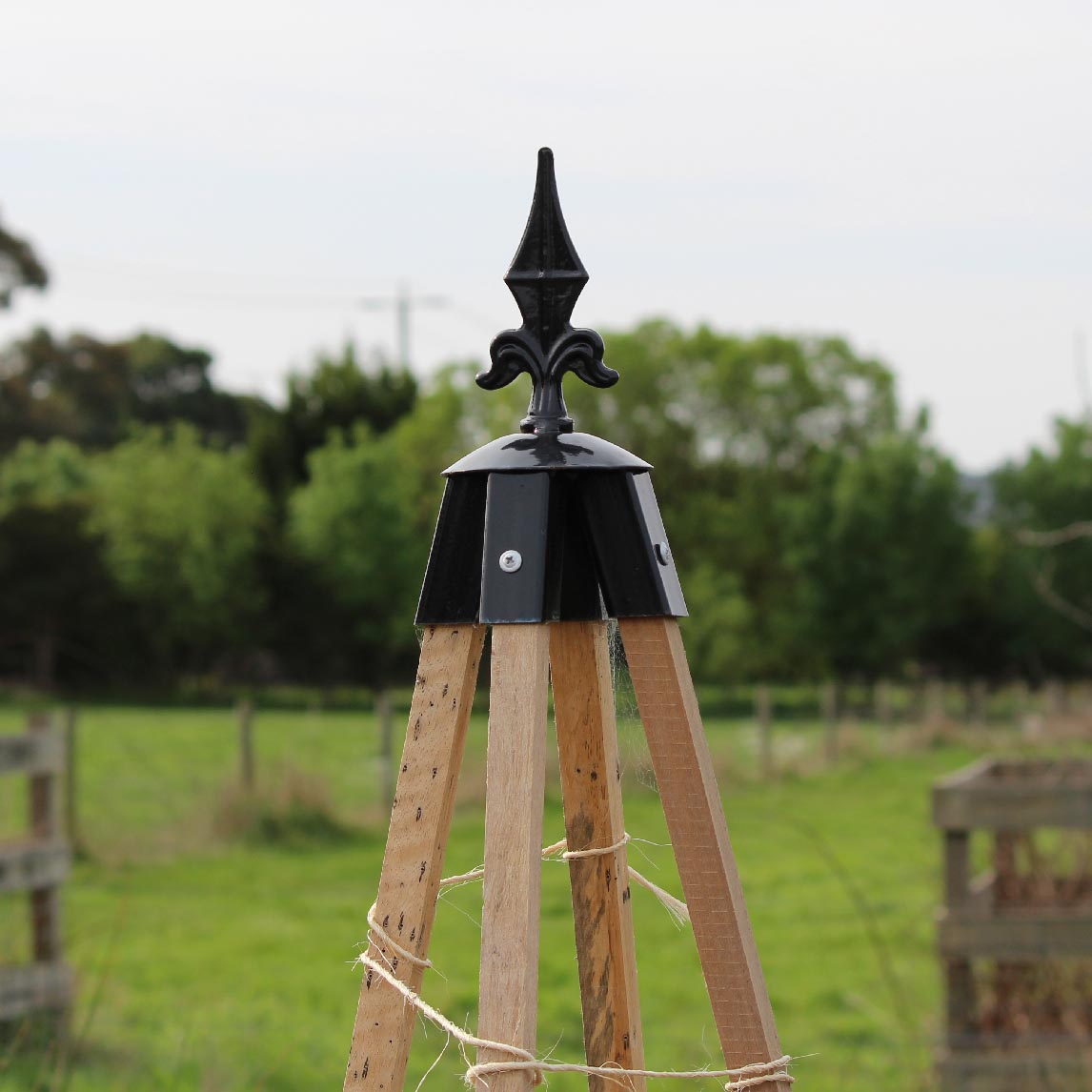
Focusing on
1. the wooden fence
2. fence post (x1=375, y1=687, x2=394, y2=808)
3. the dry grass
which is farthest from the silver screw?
fence post (x1=375, y1=687, x2=394, y2=808)

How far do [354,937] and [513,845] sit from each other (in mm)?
6815

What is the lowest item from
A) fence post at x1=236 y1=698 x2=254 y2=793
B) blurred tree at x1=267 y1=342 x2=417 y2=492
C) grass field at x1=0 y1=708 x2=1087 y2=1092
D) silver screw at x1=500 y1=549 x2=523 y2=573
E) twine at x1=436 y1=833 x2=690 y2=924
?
grass field at x1=0 y1=708 x2=1087 y2=1092

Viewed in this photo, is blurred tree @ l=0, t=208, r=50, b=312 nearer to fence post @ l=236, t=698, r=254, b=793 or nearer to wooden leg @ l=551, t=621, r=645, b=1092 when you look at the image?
fence post @ l=236, t=698, r=254, b=793

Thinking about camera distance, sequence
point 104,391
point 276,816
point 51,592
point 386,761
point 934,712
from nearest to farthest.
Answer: point 276,816 → point 386,761 → point 934,712 → point 51,592 → point 104,391

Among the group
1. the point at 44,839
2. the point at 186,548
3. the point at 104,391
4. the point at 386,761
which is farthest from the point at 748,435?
the point at 44,839

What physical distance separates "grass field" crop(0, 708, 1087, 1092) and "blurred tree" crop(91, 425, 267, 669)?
1250 centimetres

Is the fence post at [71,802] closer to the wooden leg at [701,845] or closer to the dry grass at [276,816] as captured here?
the dry grass at [276,816]

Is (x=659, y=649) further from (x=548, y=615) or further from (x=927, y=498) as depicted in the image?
(x=927, y=498)

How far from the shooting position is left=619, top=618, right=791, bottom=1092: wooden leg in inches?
60.7

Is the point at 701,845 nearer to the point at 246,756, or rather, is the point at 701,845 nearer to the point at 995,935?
the point at 995,935

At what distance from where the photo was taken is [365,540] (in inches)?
1041

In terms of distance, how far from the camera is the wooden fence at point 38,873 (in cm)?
504

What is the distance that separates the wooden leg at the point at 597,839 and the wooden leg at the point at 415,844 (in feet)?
0.60

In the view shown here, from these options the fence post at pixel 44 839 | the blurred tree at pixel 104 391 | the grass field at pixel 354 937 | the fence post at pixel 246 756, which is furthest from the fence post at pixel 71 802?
the blurred tree at pixel 104 391
